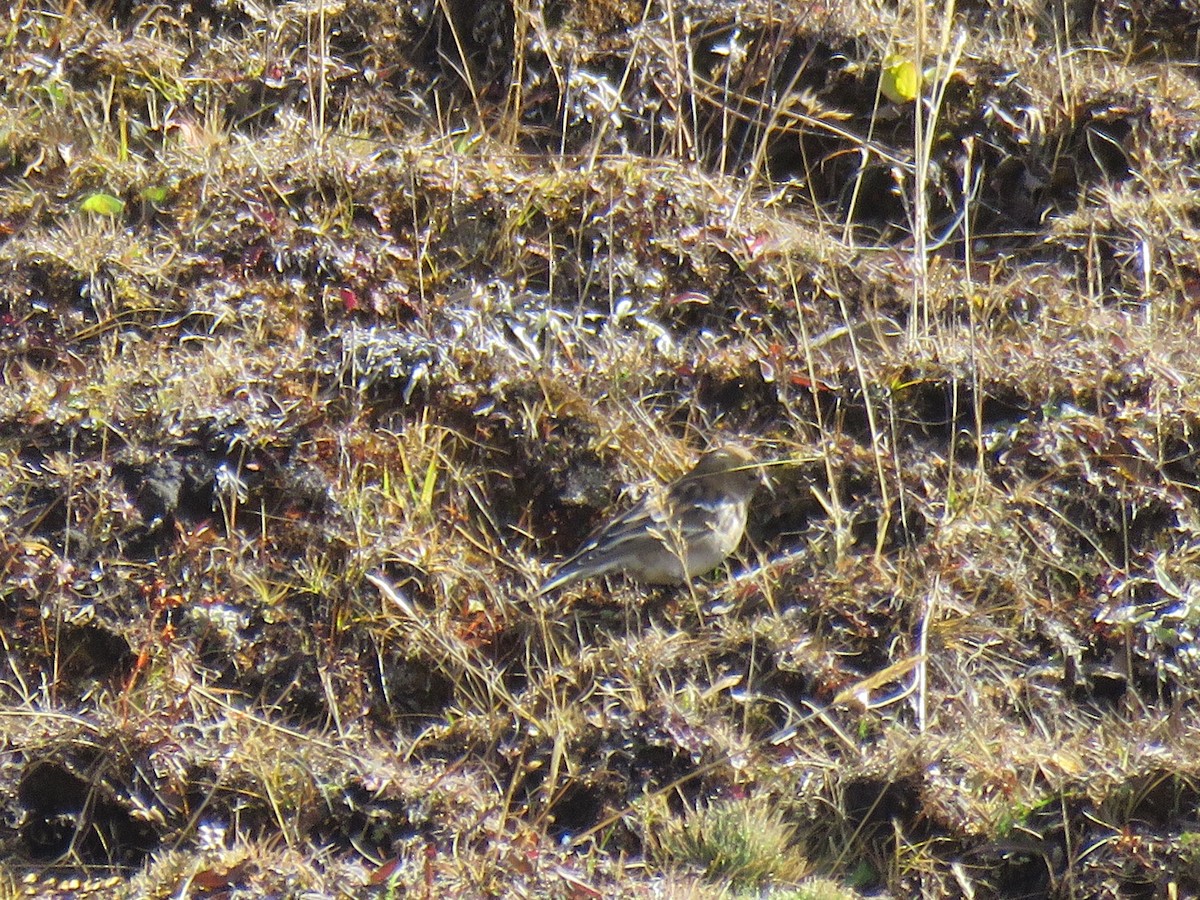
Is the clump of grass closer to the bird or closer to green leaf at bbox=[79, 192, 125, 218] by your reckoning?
the bird

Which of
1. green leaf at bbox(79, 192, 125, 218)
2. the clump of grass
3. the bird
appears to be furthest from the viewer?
green leaf at bbox(79, 192, 125, 218)

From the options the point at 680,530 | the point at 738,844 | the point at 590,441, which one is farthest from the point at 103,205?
the point at 738,844

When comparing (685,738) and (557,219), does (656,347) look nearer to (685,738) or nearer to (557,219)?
(557,219)

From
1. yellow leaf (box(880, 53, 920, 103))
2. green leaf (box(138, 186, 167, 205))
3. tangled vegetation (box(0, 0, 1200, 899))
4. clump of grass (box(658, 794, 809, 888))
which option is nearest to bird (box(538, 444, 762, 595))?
tangled vegetation (box(0, 0, 1200, 899))

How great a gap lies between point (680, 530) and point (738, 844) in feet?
3.43

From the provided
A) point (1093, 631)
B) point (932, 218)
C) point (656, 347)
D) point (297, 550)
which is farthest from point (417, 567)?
point (932, 218)

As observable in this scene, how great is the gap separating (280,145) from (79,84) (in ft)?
3.28

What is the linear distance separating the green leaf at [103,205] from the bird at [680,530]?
7.32 ft

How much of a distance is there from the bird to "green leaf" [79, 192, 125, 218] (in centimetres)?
223

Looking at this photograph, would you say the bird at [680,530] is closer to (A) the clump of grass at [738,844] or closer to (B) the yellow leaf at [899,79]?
(A) the clump of grass at [738,844]

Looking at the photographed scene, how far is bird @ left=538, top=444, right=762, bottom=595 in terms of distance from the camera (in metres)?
4.92

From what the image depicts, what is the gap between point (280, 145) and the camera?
5934 millimetres

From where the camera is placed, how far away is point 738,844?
4.20 m

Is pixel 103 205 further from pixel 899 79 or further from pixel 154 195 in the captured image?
pixel 899 79
